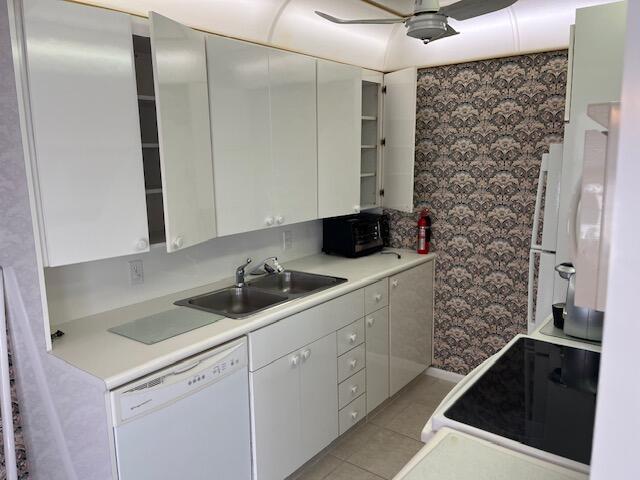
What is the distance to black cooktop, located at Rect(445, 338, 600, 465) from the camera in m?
1.25

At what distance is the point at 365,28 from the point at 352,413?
2.66 m

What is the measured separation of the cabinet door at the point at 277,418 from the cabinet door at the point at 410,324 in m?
1.00

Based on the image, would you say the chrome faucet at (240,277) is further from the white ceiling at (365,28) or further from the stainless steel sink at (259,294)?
the white ceiling at (365,28)

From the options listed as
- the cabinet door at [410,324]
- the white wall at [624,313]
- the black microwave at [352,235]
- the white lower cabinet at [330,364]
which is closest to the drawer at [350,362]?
the white lower cabinet at [330,364]

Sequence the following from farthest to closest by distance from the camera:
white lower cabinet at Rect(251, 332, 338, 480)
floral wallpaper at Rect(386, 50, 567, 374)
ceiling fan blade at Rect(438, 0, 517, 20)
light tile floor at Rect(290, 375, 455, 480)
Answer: floral wallpaper at Rect(386, 50, 567, 374), light tile floor at Rect(290, 375, 455, 480), white lower cabinet at Rect(251, 332, 338, 480), ceiling fan blade at Rect(438, 0, 517, 20)

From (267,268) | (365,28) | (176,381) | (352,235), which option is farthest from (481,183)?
(176,381)

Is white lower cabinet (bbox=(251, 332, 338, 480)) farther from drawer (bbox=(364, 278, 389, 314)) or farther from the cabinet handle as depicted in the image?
drawer (bbox=(364, 278, 389, 314))

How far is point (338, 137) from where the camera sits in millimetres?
3152

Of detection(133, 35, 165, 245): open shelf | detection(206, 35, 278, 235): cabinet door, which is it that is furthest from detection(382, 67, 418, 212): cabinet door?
detection(133, 35, 165, 245): open shelf

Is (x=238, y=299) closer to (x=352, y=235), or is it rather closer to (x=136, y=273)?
(x=136, y=273)

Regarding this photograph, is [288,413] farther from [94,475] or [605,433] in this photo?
[605,433]

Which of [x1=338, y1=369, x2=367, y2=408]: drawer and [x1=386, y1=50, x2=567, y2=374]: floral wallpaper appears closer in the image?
[x1=338, y1=369, x2=367, y2=408]: drawer

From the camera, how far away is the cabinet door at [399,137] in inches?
134

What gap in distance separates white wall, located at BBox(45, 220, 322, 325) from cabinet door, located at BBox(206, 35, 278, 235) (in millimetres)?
369
